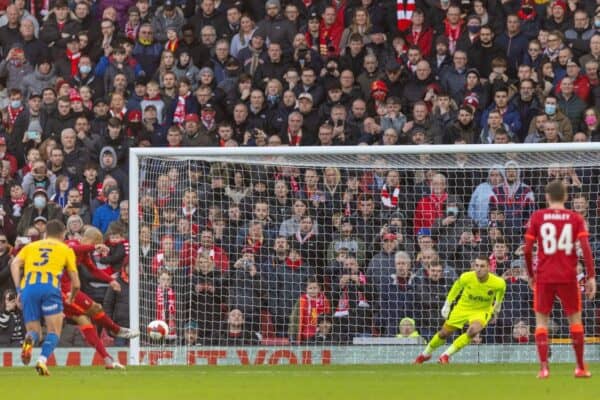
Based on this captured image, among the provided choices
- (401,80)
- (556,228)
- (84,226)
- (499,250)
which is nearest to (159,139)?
(84,226)

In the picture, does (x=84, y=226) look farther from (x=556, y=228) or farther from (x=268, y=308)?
(x=556, y=228)

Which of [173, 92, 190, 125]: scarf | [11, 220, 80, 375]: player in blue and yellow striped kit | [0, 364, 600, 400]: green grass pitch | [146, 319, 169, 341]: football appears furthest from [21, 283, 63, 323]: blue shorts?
[173, 92, 190, 125]: scarf

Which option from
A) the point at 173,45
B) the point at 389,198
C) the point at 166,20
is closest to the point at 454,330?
the point at 389,198

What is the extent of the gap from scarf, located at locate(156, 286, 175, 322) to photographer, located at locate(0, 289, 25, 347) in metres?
2.01

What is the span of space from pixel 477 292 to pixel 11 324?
642cm

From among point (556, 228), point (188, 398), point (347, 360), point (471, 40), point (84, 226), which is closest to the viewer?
point (188, 398)

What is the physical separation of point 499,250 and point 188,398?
8.21 metres

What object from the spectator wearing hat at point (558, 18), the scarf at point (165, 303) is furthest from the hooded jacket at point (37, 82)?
the spectator wearing hat at point (558, 18)

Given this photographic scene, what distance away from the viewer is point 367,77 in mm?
22812

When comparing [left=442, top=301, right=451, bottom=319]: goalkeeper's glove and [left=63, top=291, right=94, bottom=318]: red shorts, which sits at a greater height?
[left=63, top=291, right=94, bottom=318]: red shorts

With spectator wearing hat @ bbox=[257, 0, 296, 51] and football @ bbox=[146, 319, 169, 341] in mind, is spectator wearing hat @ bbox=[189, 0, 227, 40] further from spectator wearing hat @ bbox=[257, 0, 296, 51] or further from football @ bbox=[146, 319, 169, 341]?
football @ bbox=[146, 319, 169, 341]

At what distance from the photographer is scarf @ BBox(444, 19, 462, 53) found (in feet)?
75.2

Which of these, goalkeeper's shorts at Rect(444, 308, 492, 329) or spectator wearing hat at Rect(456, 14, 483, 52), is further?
spectator wearing hat at Rect(456, 14, 483, 52)

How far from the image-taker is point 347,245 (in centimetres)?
2042
